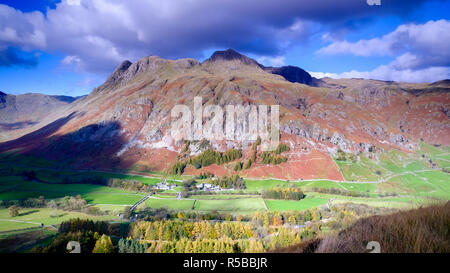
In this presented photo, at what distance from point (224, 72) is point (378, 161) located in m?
110

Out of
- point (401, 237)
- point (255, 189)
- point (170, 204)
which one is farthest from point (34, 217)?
point (401, 237)

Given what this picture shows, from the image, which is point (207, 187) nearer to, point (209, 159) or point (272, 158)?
point (209, 159)

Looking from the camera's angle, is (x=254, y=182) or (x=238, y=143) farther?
(x=238, y=143)

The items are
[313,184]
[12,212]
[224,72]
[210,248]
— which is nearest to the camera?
[210,248]

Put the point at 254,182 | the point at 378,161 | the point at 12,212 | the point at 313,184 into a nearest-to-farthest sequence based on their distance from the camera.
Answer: the point at 12,212 < the point at 313,184 < the point at 254,182 < the point at 378,161

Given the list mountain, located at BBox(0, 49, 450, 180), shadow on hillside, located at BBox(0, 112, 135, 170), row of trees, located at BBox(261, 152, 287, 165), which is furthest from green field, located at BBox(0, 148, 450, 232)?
row of trees, located at BBox(261, 152, 287, 165)

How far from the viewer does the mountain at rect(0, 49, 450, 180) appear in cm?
7644

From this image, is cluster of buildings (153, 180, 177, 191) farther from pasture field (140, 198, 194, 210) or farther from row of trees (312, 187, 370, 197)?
row of trees (312, 187, 370, 197)

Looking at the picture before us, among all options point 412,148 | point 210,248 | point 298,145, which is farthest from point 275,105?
point 210,248

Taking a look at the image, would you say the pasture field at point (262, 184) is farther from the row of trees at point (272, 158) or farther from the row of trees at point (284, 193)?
the row of trees at point (272, 158)

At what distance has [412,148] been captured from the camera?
270 feet

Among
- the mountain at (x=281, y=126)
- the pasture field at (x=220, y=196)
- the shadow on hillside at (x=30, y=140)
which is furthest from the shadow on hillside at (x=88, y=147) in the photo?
the pasture field at (x=220, y=196)

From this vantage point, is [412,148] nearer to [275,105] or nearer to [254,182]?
[275,105]

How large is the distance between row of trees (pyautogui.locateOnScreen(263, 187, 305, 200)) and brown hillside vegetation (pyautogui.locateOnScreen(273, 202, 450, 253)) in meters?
51.8
